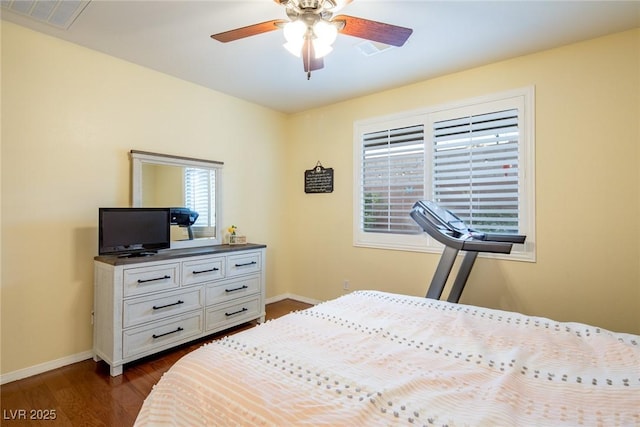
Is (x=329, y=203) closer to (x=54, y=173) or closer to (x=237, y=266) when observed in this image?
(x=237, y=266)

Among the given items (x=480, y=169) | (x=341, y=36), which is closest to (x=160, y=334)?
(x=341, y=36)

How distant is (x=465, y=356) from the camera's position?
1.28 meters

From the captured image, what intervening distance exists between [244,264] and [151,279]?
0.96 m

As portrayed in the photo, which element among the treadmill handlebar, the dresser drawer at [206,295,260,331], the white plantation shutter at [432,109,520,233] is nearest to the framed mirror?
the dresser drawer at [206,295,260,331]

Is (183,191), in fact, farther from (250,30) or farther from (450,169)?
(450,169)

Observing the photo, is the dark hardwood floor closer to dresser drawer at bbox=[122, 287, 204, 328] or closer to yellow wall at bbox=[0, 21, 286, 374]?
yellow wall at bbox=[0, 21, 286, 374]

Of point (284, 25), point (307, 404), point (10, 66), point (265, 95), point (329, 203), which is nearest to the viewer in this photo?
point (307, 404)

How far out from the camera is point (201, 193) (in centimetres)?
345

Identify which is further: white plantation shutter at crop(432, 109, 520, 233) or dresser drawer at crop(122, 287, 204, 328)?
white plantation shutter at crop(432, 109, 520, 233)

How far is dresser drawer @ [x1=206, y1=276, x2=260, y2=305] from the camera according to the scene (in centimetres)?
304

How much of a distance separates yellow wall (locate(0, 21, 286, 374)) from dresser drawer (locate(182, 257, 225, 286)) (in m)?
0.76

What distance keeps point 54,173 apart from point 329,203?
275 cm

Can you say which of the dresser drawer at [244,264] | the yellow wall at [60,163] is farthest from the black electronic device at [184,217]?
the dresser drawer at [244,264]

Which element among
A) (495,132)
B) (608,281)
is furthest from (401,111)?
(608,281)
